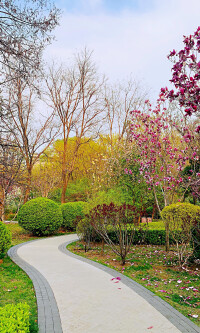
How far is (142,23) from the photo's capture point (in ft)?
19.9

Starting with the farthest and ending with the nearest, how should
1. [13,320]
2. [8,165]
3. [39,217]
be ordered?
1. [39,217]
2. [8,165]
3. [13,320]

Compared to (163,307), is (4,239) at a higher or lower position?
higher

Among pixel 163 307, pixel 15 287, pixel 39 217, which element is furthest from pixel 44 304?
pixel 39 217

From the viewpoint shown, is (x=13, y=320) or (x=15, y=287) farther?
(x=15, y=287)

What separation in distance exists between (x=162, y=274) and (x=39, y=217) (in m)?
7.35

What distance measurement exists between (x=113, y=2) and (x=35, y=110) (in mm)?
13910

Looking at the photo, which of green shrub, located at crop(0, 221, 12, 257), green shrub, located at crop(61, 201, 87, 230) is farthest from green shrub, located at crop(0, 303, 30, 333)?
green shrub, located at crop(61, 201, 87, 230)

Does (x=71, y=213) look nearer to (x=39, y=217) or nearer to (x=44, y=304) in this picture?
(x=39, y=217)

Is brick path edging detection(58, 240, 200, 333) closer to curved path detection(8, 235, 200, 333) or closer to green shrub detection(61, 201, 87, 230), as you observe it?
curved path detection(8, 235, 200, 333)

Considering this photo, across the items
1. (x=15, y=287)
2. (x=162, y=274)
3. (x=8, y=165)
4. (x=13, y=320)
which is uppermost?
(x=8, y=165)

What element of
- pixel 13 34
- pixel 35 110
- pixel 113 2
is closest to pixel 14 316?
pixel 13 34

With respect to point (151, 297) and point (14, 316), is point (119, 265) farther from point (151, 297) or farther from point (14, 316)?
point (14, 316)

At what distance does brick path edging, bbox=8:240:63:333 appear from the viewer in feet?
11.3

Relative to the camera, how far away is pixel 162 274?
6.40 meters
